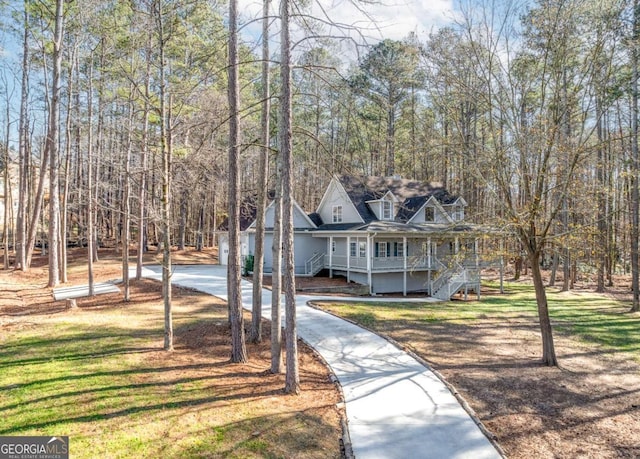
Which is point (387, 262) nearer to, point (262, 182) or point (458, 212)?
point (458, 212)

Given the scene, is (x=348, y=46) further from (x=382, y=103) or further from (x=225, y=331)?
(x=225, y=331)

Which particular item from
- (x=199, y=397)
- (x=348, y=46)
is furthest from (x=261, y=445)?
(x=348, y=46)

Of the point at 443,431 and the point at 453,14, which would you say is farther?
the point at 453,14

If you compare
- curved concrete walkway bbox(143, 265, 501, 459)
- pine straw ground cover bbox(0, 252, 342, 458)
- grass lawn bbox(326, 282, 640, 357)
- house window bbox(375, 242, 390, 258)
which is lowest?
grass lawn bbox(326, 282, 640, 357)

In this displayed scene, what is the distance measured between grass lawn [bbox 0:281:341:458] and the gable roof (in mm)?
14894

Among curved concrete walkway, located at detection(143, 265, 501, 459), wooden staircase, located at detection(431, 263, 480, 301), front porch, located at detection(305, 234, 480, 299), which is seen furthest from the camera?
front porch, located at detection(305, 234, 480, 299)

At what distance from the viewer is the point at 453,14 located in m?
8.77

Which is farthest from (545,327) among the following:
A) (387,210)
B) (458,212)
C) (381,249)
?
(387,210)

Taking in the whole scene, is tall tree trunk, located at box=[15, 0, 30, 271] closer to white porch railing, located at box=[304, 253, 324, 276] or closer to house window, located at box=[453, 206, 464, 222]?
white porch railing, located at box=[304, 253, 324, 276]

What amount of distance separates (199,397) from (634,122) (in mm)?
17963

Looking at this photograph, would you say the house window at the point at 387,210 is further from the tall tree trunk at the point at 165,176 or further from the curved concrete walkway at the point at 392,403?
the tall tree trunk at the point at 165,176

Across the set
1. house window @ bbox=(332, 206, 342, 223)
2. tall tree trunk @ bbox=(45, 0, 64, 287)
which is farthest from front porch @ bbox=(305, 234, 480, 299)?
tall tree trunk @ bbox=(45, 0, 64, 287)

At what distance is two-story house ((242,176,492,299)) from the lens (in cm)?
2030

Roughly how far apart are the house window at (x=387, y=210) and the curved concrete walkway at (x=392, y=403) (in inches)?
504
